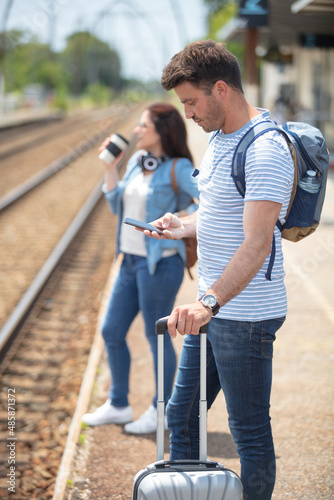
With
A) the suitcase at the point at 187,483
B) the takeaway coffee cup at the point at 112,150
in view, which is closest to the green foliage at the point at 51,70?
the takeaway coffee cup at the point at 112,150

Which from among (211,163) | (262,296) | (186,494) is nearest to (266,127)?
(211,163)

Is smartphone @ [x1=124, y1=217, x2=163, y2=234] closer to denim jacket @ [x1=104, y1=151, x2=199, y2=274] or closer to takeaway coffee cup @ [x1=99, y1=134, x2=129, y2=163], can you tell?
denim jacket @ [x1=104, y1=151, x2=199, y2=274]

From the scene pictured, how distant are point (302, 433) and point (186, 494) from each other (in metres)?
2.12

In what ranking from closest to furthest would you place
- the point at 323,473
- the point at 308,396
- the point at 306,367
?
the point at 323,473 < the point at 308,396 < the point at 306,367

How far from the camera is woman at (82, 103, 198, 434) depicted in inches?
165

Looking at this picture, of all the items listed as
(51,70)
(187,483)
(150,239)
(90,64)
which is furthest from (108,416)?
(90,64)

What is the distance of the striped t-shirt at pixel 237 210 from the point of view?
2.45 m

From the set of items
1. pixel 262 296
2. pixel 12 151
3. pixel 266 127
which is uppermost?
pixel 266 127

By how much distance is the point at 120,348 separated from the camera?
4445 mm

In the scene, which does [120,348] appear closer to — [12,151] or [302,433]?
[302,433]

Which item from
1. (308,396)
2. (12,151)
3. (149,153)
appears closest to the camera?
(149,153)

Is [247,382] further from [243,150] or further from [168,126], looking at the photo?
[168,126]

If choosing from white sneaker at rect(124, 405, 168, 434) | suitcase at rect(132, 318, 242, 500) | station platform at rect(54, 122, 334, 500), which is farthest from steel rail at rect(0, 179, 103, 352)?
suitcase at rect(132, 318, 242, 500)

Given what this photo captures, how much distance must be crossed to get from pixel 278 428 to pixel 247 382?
197 cm
